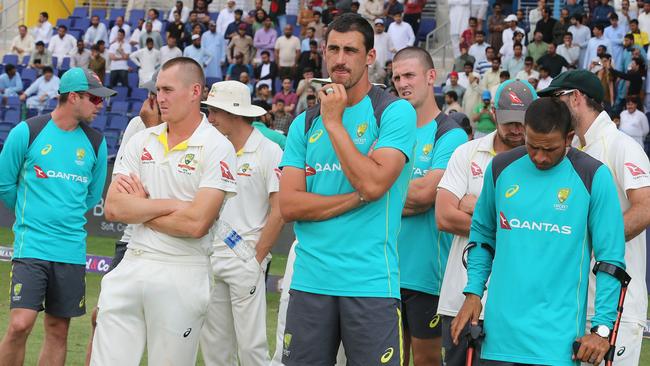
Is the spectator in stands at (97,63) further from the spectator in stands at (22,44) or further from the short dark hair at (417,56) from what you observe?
the short dark hair at (417,56)

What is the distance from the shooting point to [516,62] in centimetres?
2314

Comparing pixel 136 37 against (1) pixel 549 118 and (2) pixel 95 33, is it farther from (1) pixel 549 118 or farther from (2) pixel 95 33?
(1) pixel 549 118

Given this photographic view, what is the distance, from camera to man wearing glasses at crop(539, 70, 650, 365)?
6000mm

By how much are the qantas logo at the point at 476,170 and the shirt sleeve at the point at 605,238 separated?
1.46 m

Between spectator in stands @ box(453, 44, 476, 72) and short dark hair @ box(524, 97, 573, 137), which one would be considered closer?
short dark hair @ box(524, 97, 573, 137)

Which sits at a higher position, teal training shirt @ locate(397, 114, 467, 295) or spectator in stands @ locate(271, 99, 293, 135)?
teal training shirt @ locate(397, 114, 467, 295)

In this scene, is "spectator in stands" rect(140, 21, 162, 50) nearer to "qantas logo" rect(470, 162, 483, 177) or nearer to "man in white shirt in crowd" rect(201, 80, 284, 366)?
"man in white shirt in crowd" rect(201, 80, 284, 366)

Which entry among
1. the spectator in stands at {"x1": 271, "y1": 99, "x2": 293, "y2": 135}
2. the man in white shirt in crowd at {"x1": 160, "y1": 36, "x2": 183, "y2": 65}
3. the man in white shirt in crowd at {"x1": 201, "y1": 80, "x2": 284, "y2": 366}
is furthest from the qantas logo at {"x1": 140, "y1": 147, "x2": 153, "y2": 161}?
the man in white shirt in crowd at {"x1": 160, "y1": 36, "x2": 183, "y2": 65}

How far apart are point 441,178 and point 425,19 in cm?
2157

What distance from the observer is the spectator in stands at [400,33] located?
25406mm

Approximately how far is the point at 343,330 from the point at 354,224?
1.85 feet

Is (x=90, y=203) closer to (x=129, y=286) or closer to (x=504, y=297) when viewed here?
(x=129, y=286)

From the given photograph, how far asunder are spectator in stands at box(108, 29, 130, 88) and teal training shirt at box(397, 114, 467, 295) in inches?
837

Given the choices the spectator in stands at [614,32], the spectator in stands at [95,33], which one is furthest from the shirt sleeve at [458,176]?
the spectator in stands at [95,33]
